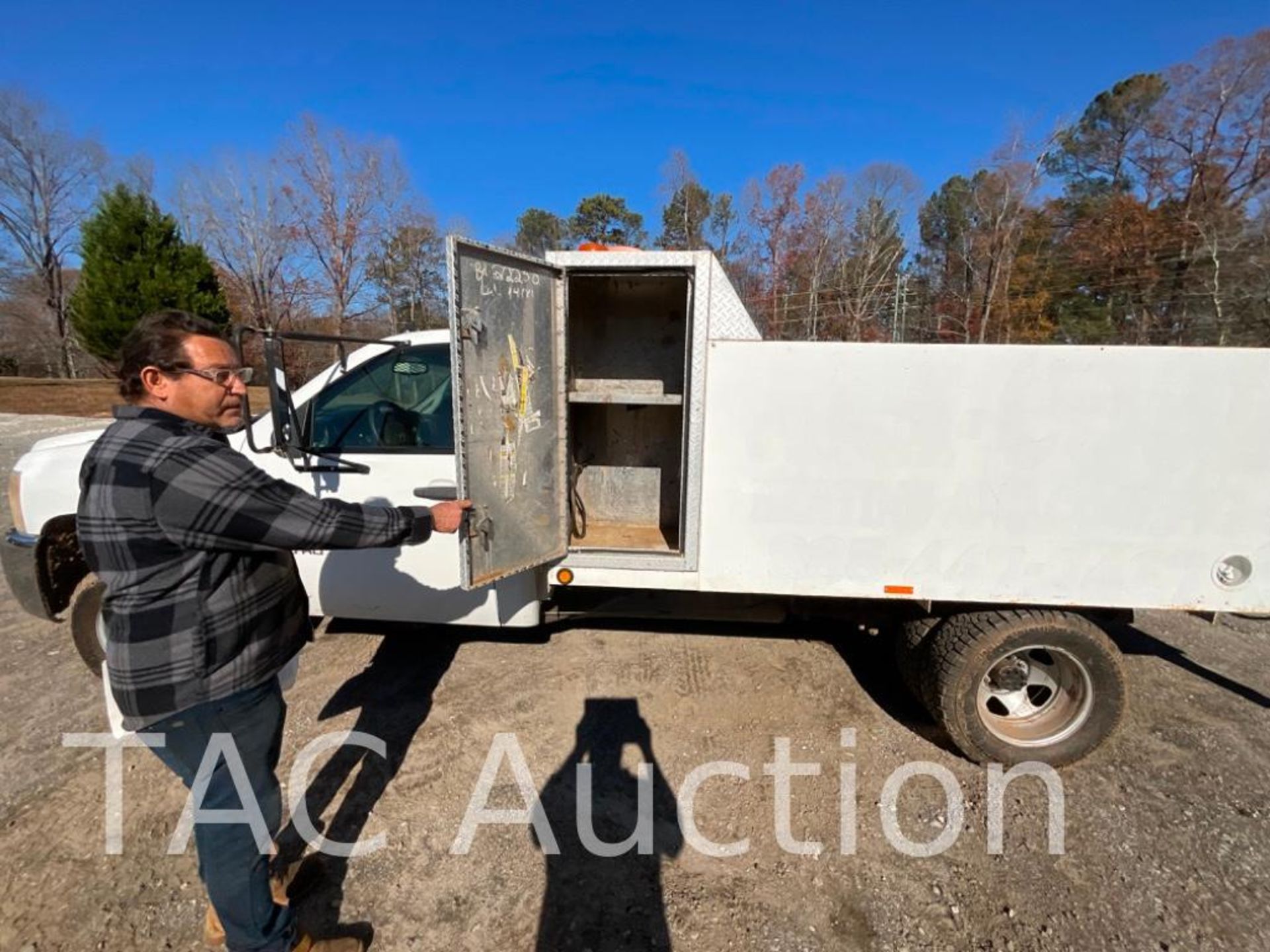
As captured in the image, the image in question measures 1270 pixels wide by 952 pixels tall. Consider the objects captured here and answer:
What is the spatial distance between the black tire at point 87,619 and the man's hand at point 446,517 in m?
2.83

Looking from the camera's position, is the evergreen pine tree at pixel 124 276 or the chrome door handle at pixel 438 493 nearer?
the chrome door handle at pixel 438 493

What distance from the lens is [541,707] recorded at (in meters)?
3.28

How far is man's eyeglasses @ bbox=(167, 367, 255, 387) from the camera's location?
1.53 meters

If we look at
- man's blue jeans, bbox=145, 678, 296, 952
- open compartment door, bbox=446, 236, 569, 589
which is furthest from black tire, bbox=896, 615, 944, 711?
man's blue jeans, bbox=145, 678, 296, 952

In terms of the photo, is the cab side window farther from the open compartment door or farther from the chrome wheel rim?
the chrome wheel rim

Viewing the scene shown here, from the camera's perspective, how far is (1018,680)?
304cm

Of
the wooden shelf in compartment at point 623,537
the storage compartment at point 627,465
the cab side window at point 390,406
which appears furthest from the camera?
the storage compartment at point 627,465

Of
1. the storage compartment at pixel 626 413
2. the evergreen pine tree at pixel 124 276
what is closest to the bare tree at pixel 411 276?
the evergreen pine tree at pixel 124 276

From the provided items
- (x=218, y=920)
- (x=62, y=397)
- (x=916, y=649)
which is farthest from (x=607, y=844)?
(x=62, y=397)

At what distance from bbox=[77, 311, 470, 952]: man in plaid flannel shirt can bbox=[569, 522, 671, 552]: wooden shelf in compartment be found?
1.60 meters

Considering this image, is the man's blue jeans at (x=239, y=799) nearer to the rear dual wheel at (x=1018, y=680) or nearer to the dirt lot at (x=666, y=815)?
the dirt lot at (x=666, y=815)

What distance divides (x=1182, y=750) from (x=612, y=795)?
3.12 meters

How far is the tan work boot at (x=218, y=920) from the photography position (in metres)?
1.91

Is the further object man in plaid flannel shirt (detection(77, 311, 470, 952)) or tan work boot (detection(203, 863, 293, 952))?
tan work boot (detection(203, 863, 293, 952))
